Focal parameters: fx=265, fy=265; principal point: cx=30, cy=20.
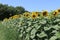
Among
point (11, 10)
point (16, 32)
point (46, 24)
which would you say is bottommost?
point (11, 10)

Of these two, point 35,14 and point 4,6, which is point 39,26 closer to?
point 35,14

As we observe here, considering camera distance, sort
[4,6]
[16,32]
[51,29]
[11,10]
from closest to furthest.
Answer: [51,29] < [16,32] < [11,10] < [4,6]

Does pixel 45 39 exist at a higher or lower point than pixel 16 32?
higher

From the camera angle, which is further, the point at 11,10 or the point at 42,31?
the point at 11,10

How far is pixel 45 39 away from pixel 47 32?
18 centimetres

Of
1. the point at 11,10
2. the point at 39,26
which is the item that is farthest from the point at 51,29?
the point at 11,10

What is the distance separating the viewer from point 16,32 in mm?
10133

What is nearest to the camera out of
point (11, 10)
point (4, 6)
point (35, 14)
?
point (35, 14)

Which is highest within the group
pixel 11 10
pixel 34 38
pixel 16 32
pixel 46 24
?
pixel 46 24

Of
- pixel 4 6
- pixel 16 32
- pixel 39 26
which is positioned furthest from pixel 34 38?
pixel 4 6

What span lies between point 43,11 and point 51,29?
965mm

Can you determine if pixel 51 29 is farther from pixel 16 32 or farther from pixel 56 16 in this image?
pixel 16 32

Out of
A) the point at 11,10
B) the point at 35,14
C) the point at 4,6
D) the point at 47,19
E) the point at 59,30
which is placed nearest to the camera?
the point at 59,30

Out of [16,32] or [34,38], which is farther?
[16,32]
